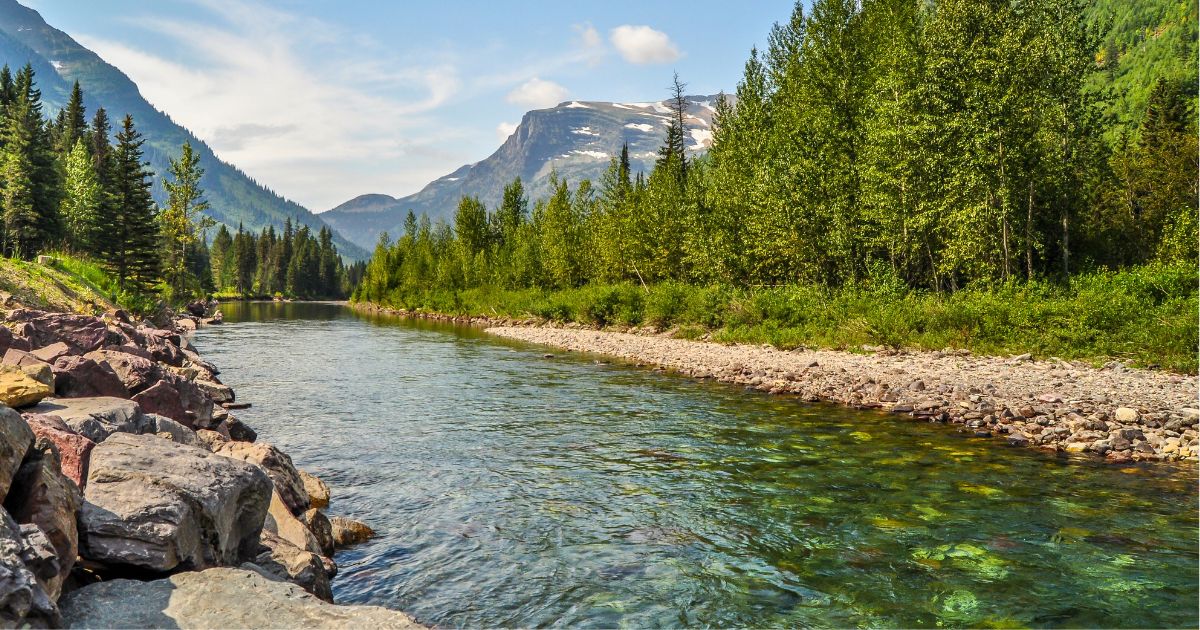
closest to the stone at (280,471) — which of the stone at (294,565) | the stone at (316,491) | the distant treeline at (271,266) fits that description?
the stone at (316,491)

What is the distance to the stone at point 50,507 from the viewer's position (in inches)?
187

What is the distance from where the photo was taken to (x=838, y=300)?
98.3 ft

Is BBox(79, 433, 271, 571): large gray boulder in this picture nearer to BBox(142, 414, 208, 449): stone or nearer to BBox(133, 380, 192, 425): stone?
BBox(142, 414, 208, 449): stone

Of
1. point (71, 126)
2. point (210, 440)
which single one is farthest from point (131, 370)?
point (71, 126)

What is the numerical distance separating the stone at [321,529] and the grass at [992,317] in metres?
21.1

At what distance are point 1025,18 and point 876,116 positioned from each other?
21.8 ft

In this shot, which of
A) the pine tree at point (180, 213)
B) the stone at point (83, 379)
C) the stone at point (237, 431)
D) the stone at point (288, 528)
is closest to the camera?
the stone at point (288, 528)

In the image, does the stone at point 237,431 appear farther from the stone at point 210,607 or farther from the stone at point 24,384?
the stone at point 210,607

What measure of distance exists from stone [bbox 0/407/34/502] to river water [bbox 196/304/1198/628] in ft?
10.7

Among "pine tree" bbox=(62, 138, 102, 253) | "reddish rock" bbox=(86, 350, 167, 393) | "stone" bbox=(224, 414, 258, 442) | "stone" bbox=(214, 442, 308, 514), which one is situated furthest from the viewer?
"pine tree" bbox=(62, 138, 102, 253)

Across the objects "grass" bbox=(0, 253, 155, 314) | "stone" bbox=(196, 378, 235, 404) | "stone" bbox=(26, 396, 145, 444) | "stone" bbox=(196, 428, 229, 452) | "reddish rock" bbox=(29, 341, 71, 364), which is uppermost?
"grass" bbox=(0, 253, 155, 314)

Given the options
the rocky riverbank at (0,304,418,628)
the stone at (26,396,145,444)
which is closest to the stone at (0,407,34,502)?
the rocky riverbank at (0,304,418,628)

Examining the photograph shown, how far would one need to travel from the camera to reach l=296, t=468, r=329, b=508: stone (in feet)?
32.9

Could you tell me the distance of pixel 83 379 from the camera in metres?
10.1
